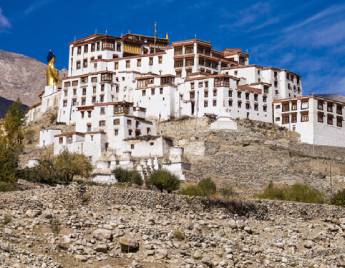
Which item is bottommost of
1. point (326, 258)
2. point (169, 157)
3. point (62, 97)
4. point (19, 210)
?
point (326, 258)

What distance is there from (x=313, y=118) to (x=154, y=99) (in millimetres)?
15181

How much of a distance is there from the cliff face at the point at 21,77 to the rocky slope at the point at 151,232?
9498 centimetres

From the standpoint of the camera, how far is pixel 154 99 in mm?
68312

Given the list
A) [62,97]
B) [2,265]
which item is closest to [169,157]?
[62,97]

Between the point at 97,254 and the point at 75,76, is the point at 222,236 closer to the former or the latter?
the point at 97,254

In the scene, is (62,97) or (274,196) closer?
(274,196)

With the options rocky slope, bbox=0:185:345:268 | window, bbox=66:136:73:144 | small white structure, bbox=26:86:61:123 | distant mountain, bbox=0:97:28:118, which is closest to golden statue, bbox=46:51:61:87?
small white structure, bbox=26:86:61:123

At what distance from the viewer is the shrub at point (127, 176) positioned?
50.1 m

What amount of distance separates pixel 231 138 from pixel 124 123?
9.43 meters

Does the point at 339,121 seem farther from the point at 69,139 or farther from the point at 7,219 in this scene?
the point at 7,219

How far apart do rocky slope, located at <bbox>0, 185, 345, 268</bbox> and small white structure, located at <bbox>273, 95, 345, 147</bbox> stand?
3386 centimetres

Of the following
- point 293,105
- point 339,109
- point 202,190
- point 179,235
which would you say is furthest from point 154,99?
point 179,235

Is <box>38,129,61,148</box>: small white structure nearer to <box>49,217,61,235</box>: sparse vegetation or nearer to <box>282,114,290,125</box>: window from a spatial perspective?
<box>282,114,290,125</box>: window

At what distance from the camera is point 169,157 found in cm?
5794
